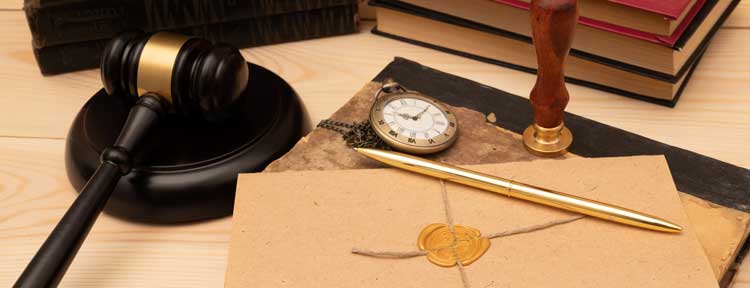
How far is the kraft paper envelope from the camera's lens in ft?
2.71

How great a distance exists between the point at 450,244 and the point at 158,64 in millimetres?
384

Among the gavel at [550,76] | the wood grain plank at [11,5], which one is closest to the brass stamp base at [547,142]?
the gavel at [550,76]

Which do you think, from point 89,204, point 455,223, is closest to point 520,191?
point 455,223

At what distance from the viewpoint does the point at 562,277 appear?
820 millimetres

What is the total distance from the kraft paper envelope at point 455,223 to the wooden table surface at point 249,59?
0.41ft

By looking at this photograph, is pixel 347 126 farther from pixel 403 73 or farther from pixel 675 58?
pixel 675 58

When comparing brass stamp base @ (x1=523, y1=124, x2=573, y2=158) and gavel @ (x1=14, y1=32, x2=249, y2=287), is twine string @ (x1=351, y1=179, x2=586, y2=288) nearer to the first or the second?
brass stamp base @ (x1=523, y1=124, x2=573, y2=158)

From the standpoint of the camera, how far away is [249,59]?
1331 mm

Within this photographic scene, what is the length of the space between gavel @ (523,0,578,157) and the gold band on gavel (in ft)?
1.27

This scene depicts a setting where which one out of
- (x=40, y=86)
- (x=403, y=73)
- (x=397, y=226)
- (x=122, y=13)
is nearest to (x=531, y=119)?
(x=403, y=73)

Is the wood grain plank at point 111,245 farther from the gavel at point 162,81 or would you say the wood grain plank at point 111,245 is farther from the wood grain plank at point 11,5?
the wood grain plank at point 11,5

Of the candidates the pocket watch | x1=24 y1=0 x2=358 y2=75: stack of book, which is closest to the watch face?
the pocket watch

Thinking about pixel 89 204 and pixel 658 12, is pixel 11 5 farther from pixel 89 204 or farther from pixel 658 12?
pixel 658 12

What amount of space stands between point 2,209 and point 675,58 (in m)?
0.82
